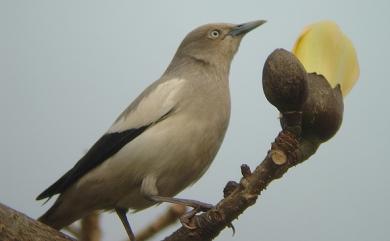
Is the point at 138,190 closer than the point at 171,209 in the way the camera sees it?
No

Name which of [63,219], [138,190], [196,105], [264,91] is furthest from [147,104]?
[264,91]

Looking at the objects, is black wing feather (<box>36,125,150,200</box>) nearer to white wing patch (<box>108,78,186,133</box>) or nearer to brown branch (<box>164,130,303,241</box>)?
white wing patch (<box>108,78,186,133</box>)

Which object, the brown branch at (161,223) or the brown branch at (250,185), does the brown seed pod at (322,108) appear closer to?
the brown branch at (250,185)

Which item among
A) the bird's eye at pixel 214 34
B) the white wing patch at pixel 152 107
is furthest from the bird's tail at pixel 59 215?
the bird's eye at pixel 214 34

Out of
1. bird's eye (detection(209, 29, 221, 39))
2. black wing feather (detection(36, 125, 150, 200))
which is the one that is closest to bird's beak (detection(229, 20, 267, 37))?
bird's eye (detection(209, 29, 221, 39))

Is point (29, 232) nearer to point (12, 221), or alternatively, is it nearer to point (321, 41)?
point (12, 221)

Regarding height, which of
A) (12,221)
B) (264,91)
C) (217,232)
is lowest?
(217,232)

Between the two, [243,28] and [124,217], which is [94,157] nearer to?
[124,217]
